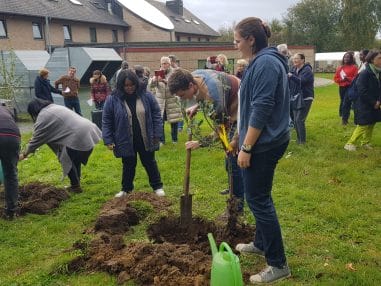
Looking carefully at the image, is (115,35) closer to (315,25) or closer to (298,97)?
(315,25)

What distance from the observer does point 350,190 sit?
6.02 meters

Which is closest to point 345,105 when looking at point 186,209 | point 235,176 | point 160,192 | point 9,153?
point 160,192

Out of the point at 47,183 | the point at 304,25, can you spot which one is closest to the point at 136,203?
the point at 47,183

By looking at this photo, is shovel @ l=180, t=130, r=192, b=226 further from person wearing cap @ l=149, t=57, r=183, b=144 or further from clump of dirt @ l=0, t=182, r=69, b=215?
person wearing cap @ l=149, t=57, r=183, b=144

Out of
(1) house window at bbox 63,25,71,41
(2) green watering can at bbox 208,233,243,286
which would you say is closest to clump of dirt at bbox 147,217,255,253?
(2) green watering can at bbox 208,233,243,286

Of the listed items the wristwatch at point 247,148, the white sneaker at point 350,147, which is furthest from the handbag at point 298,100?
the wristwatch at point 247,148

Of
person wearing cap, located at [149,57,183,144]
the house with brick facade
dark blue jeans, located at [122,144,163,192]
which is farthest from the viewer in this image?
the house with brick facade

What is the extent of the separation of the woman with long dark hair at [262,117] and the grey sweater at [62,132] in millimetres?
3163

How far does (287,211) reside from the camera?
5.32m

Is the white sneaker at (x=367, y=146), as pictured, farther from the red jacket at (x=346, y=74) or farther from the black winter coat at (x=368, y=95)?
the red jacket at (x=346, y=74)

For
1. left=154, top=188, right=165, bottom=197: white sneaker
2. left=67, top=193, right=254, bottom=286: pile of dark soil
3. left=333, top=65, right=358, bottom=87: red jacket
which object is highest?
left=333, top=65, right=358, bottom=87: red jacket

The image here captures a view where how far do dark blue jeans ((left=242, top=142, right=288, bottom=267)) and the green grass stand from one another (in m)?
0.35

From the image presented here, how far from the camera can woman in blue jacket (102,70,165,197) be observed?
18.4ft

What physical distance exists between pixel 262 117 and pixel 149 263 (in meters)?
1.68
